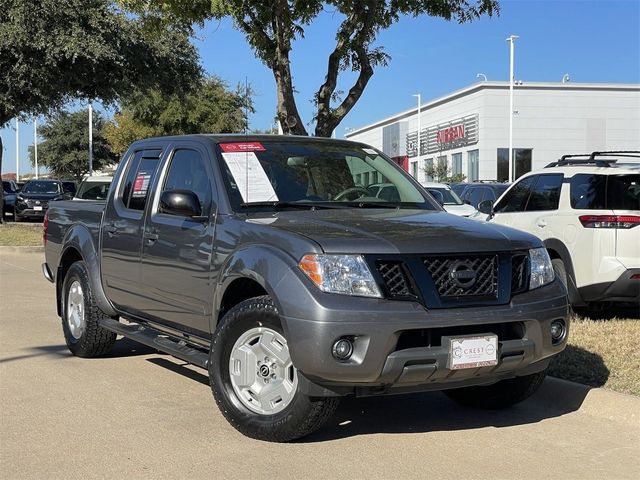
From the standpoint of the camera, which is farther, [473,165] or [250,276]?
[473,165]

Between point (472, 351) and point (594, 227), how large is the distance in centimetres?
433

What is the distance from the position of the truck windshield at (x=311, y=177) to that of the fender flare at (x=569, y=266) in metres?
2.99

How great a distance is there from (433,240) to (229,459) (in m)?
1.71

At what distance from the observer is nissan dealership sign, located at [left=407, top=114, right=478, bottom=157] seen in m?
52.2

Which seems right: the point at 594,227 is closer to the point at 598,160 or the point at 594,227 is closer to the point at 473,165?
the point at 598,160

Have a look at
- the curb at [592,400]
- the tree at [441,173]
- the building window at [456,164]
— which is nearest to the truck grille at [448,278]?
the curb at [592,400]

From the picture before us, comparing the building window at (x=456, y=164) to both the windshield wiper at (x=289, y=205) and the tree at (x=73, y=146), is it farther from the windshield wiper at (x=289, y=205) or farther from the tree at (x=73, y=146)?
the windshield wiper at (x=289, y=205)

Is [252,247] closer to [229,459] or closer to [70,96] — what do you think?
[229,459]

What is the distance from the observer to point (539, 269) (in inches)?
197

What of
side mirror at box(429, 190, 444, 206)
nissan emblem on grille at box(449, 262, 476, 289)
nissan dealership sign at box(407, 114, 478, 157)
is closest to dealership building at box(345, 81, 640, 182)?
nissan dealership sign at box(407, 114, 478, 157)

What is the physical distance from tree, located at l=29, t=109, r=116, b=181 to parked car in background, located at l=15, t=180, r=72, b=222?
3395 centimetres

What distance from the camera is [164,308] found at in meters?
5.83

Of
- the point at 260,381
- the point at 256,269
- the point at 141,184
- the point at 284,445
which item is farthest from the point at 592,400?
the point at 141,184

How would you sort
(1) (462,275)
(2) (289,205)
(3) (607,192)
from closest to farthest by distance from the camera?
(1) (462,275) → (2) (289,205) → (3) (607,192)
